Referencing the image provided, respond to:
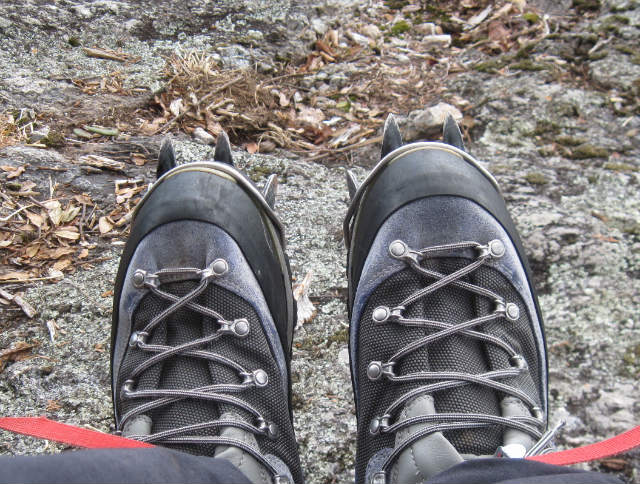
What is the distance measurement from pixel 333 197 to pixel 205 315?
774 millimetres

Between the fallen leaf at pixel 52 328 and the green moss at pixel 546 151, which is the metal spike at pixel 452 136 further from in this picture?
the fallen leaf at pixel 52 328

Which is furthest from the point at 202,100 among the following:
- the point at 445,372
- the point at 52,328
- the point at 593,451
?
the point at 593,451

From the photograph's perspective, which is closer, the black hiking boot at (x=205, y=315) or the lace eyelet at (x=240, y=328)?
the black hiking boot at (x=205, y=315)

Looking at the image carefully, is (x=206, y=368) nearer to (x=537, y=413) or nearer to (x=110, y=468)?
(x=110, y=468)

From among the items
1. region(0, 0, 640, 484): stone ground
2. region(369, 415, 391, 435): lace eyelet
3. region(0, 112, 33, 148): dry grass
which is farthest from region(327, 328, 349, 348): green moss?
region(0, 112, 33, 148): dry grass

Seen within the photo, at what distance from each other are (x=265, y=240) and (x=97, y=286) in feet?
1.95

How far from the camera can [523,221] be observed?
6.33ft

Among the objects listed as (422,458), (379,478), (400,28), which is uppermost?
(400,28)

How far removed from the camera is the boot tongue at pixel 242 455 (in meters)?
1.30

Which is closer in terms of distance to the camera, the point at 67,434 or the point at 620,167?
the point at 67,434

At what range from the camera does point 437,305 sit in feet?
5.12

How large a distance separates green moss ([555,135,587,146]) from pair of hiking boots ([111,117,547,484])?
0.70m

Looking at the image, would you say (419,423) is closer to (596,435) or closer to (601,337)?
(596,435)

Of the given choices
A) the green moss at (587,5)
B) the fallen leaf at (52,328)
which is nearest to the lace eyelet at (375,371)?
the fallen leaf at (52,328)
